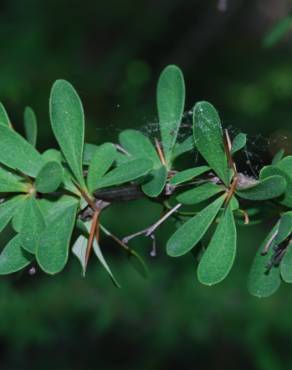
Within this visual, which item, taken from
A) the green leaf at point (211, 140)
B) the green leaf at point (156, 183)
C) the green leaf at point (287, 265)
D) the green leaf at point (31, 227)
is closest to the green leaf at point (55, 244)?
the green leaf at point (31, 227)

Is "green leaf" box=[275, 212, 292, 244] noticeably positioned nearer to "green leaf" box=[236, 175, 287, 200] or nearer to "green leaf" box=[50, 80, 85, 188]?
"green leaf" box=[236, 175, 287, 200]

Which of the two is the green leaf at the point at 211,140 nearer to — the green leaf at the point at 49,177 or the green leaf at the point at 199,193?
the green leaf at the point at 199,193

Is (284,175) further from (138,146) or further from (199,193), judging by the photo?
(138,146)

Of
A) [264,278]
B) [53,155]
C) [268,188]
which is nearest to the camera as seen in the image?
[268,188]

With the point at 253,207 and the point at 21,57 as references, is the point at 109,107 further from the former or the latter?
the point at 253,207

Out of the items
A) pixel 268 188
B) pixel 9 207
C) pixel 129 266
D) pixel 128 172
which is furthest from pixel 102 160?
pixel 129 266

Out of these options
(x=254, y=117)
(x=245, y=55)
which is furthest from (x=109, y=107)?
(x=245, y=55)

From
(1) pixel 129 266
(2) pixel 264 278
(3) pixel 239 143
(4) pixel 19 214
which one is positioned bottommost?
(1) pixel 129 266
